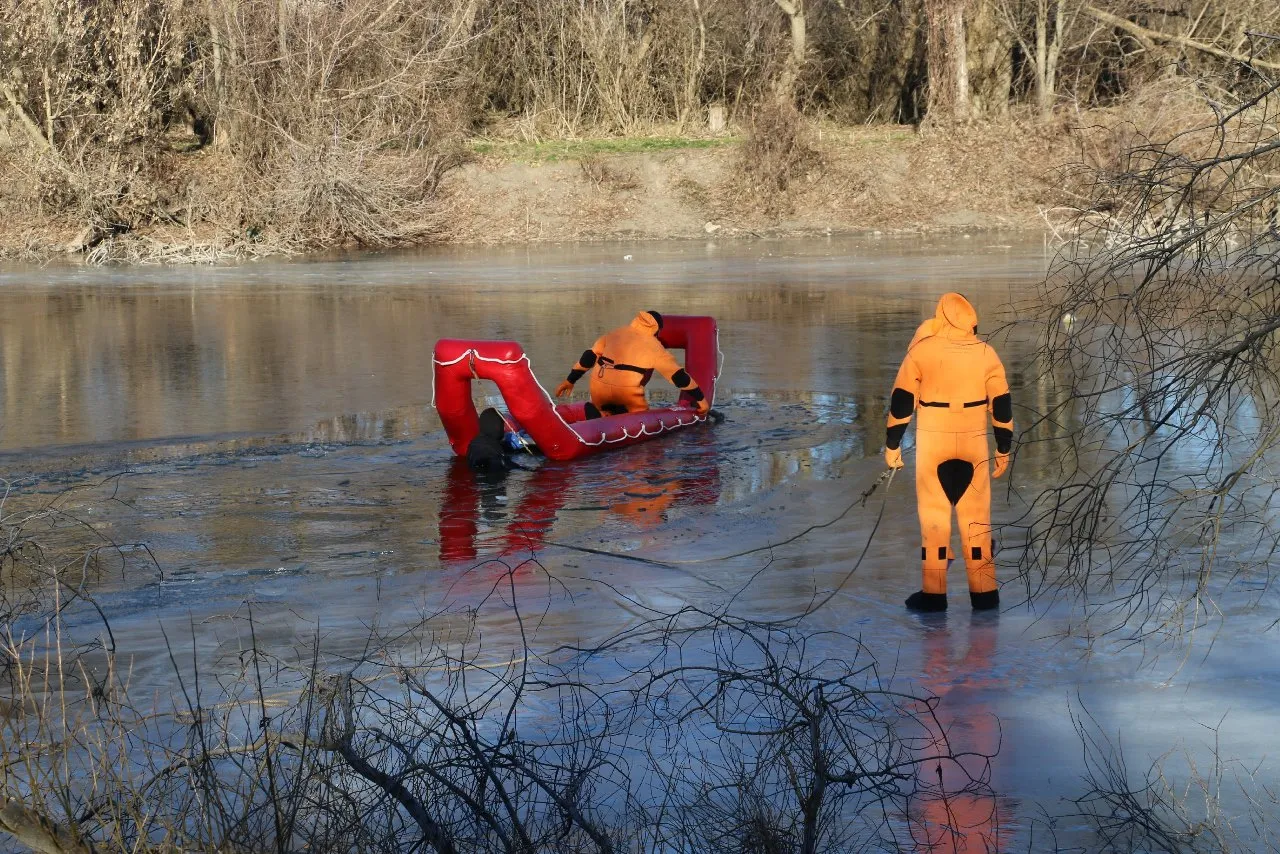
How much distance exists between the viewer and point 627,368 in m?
12.8

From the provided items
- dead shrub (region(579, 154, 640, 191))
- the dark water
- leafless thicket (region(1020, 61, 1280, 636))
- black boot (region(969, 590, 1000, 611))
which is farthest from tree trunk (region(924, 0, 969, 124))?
black boot (region(969, 590, 1000, 611))

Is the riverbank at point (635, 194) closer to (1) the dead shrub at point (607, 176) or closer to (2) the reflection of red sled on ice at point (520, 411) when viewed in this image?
(1) the dead shrub at point (607, 176)

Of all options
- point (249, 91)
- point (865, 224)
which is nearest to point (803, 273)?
point (865, 224)

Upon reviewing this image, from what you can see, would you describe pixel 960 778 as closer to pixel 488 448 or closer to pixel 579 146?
pixel 488 448

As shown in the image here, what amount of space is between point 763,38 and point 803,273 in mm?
17818

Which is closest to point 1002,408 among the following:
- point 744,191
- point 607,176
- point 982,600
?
point 982,600

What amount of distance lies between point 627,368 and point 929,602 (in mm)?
5432

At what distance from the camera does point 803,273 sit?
86.2 ft

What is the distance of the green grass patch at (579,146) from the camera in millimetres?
38719

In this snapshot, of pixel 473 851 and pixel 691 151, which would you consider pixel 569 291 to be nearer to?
pixel 691 151

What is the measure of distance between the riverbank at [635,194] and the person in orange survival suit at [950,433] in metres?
26.1

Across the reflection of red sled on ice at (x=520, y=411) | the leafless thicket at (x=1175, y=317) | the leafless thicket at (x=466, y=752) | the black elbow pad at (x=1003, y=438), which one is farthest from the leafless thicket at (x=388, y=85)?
the leafless thicket at (x=466, y=752)

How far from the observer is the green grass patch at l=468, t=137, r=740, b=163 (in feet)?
127

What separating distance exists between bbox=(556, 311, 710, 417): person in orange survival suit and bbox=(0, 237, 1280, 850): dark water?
20.7 inches
